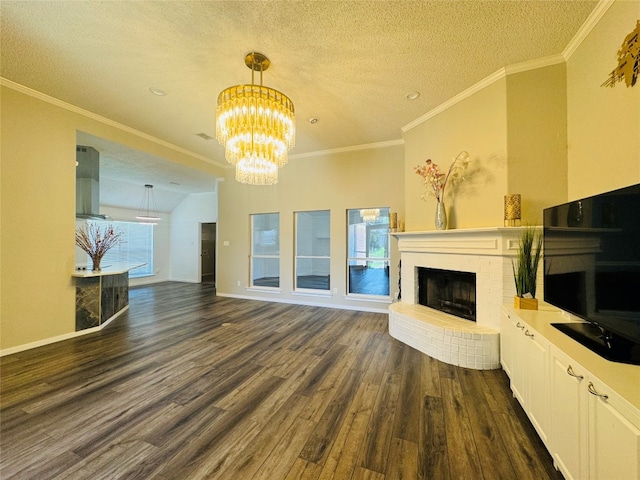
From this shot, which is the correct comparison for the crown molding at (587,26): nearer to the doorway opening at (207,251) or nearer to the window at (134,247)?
the doorway opening at (207,251)

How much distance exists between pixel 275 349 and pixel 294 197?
328 cm

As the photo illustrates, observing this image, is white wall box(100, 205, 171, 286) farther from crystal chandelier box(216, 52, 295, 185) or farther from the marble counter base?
crystal chandelier box(216, 52, 295, 185)

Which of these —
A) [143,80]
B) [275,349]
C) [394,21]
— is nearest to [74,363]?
[275,349]

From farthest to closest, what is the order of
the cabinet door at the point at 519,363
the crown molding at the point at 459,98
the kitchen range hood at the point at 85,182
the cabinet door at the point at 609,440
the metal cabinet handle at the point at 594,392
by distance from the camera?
1. the kitchen range hood at the point at 85,182
2. the crown molding at the point at 459,98
3. the cabinet door at the point at 519,363
4. the metal cabinet handle at the point at 594,392
5. the cabinet door at the point at 609,440

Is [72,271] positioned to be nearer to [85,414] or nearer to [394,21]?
[85,414]

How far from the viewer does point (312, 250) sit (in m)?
5.59

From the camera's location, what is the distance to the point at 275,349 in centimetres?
307

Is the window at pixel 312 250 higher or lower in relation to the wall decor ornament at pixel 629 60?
lower

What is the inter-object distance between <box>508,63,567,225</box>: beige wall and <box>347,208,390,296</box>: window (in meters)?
2.35

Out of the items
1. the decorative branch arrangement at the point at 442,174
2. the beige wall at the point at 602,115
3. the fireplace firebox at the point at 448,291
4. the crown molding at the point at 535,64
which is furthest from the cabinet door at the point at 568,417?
the crown molding at the point at 535,64

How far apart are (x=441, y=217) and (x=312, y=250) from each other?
3069mm

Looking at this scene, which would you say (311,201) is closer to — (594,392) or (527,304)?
(527,304)

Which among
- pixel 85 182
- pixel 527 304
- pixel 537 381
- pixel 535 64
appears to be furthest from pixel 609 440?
pixel 85 182

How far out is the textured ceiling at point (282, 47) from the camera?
1.96 metres
